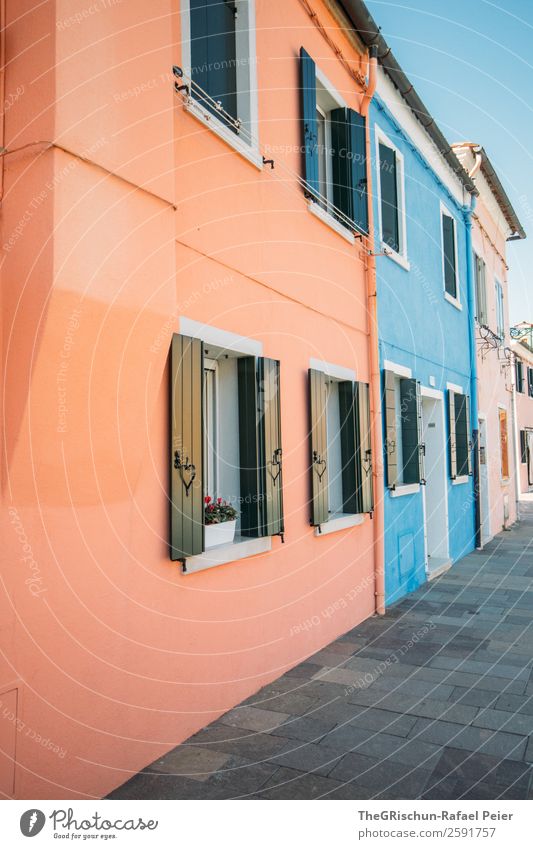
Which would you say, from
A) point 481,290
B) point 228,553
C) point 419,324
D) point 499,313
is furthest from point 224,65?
point 499,313

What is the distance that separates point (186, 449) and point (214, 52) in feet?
10.4

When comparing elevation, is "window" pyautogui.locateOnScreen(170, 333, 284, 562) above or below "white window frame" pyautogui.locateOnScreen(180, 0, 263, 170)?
below

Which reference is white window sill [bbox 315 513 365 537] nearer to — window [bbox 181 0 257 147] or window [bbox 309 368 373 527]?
window [bbox 309 368 373 527]

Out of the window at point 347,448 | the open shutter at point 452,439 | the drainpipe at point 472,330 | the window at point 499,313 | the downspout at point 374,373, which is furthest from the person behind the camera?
the window at point 499,313

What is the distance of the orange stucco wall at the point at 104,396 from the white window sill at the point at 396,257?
3.48 metres

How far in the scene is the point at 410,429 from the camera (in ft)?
31.3

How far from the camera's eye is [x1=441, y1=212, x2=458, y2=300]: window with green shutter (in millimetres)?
11750

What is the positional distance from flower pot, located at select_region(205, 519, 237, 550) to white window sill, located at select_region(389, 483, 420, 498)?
3.78 metres

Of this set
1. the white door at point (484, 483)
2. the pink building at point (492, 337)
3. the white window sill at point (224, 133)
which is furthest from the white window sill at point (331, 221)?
the white door at point (484, 483)

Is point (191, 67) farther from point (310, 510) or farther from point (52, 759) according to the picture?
point (52, 759)

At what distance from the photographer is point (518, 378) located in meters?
27.7

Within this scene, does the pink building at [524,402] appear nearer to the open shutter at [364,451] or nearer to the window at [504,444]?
the window at [504,444]

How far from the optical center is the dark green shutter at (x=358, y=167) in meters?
7.39

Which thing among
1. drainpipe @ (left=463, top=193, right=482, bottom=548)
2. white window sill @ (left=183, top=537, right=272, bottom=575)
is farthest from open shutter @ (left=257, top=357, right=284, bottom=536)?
drainpipe @ (left=463, top=193, right=482, bottom=548)
